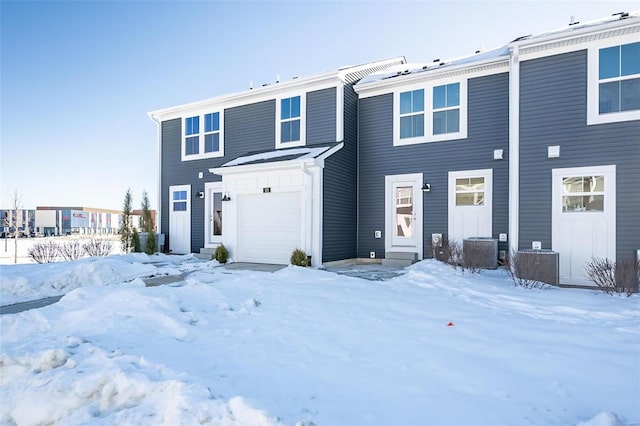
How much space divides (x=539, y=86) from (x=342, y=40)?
8.49 m

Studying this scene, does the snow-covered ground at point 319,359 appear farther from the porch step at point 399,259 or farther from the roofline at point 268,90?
the roofline at point 268,90

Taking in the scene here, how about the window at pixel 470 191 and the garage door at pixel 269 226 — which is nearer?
the window at pixel 470 191

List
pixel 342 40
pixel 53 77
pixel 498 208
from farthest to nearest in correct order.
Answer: pixel 342 40, pixel 53 77, pixel 498 208

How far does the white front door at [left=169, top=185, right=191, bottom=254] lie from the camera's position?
12758 millimetres

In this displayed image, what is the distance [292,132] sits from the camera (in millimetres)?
10930

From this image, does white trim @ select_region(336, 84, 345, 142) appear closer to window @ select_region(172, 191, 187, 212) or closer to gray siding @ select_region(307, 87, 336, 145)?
gray siding @ select_region(307, 87, 336, 145)

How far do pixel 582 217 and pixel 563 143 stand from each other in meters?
1.68

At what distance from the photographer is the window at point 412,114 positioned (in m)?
9.83

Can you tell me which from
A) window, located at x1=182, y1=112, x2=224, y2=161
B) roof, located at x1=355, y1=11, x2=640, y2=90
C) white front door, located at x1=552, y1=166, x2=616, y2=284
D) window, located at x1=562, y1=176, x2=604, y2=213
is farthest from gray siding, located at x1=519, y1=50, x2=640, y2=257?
window, located at x1=182, y1=112, x2=224, y2=161

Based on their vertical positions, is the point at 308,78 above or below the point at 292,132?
above

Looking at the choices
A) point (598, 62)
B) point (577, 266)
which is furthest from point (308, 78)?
Result: point (577, 266)

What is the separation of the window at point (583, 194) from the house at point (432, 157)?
0.09 feet

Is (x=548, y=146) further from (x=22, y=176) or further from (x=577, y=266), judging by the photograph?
(x=22, y=176)

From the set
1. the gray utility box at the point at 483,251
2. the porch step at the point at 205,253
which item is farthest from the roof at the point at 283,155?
the gray utility box at the point at 483,251
